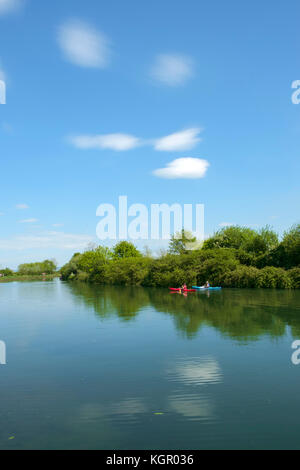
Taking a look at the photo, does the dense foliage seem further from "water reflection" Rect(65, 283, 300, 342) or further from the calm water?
the calm water

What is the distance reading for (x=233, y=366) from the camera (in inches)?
436

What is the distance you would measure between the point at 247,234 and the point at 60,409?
49.6m

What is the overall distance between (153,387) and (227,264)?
3679cm

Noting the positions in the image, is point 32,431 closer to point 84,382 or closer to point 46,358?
point 84,382

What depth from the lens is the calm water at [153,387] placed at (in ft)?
22.0

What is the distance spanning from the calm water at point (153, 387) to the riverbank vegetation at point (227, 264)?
2304cm

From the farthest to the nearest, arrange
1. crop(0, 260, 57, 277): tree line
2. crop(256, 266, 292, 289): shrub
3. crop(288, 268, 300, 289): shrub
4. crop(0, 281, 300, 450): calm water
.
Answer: crop(0, 260, 57, 277): tree line, crop(256, 266, 292, 289): shrub, crop(288, 268, 300, 289): shrub, crop(0, 281, 300, 450): calm water

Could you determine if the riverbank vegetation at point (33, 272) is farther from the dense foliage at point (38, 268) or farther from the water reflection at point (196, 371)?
the water reflection at point (196, 371)

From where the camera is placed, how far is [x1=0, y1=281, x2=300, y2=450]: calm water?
670cm

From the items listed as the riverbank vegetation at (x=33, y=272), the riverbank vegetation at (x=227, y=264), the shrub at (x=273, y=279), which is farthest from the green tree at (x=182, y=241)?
the riverbank vegetation at (x=33, y=272)

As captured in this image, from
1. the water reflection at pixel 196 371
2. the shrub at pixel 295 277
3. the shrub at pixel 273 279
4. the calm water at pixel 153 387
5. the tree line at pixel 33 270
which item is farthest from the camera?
the tree line at pixel 33 270

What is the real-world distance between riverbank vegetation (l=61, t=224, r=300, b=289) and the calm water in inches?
907

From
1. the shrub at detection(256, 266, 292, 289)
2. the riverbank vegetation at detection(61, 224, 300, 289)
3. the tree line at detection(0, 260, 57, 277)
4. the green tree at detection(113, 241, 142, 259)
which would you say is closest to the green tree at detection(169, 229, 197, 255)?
the riverbank vegetation at detection(61, 224, 300, 289)
